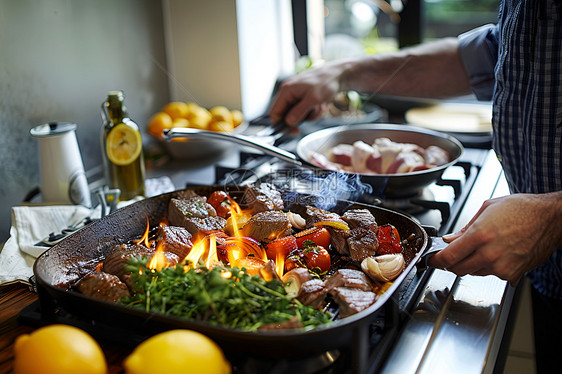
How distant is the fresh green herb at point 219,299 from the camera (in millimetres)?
847

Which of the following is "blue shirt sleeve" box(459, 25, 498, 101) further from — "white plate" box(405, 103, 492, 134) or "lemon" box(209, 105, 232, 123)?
"lemon" box(209, 105, 232, 123)

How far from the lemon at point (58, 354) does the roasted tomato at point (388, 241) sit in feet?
1.98

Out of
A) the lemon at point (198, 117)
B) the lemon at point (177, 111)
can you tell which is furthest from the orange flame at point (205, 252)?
the lemon at point (177, 111)

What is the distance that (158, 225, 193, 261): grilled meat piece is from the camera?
1113 millimetres

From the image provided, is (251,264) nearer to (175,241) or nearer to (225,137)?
(175,241)

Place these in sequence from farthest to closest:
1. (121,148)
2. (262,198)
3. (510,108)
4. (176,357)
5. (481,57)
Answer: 1. (481,57)
2. (121,148)
3. (510,108)
4. (262,198)
5. (176,357)

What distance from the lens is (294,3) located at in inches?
107

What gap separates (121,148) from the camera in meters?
1.65

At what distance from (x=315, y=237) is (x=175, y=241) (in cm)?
30

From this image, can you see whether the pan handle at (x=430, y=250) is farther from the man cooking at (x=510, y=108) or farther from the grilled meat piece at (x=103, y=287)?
the grilled meat piece at (x=103, y=287)

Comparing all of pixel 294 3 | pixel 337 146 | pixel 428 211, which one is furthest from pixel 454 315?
pixel 294 3

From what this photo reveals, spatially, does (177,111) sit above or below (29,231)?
above

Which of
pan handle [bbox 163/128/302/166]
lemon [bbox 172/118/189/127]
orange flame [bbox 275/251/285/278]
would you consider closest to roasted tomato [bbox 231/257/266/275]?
orange flame [bbox 275/251/285/278]

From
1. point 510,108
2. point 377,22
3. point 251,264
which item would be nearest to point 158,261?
point 251,264
